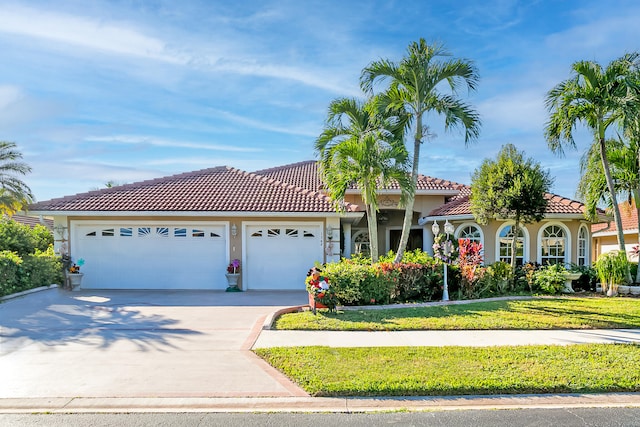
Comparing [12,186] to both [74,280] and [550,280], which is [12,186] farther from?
[550,280]

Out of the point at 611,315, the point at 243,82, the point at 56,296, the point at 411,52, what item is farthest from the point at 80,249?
the point at 611,315

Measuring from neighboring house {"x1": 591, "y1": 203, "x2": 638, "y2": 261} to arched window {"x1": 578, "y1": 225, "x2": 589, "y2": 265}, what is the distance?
5.93 meters

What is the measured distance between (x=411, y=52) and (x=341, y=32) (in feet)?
6.91

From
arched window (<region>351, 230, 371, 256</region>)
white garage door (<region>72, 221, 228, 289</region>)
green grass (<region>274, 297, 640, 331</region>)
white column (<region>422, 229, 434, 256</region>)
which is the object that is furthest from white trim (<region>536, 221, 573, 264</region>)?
white garage door (<region>72, 221, 228, 289</region>)

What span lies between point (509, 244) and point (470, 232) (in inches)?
59.3

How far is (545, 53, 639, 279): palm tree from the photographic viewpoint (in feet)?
42.9

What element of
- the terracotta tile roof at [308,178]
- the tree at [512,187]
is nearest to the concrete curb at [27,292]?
the terracotta tile roof at [308,178]

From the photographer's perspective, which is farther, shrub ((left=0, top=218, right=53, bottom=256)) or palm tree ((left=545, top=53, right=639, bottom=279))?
shrub ((left=0, top=218, right=53, bottom=256))

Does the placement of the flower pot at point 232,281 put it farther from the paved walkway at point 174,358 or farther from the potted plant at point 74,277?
the potted plant at point 74,277

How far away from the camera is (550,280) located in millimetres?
13609

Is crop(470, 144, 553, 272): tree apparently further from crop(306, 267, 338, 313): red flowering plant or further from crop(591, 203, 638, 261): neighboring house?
crop(591, 203, 638, 261): neighboring house

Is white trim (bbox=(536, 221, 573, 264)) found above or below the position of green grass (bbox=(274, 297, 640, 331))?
above

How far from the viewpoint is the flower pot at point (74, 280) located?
14633 mm

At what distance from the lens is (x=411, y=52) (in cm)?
1228
